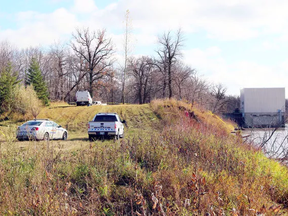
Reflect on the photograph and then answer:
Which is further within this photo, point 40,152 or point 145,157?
point 145,157

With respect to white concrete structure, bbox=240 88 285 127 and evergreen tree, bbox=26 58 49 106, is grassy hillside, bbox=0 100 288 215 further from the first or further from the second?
white concrete structure, bbox=240 88 285 127

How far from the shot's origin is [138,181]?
5.88 m

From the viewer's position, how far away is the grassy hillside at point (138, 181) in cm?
442

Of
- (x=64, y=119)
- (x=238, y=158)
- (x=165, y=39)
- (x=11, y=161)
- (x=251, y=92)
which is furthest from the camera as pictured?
(x=251, y=92)

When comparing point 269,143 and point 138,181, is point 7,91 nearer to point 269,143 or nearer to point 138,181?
point 269,143

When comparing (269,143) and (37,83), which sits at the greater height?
(37,83)

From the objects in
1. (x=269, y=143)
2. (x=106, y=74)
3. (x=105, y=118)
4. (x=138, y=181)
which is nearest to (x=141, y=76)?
(x=106, y=74)

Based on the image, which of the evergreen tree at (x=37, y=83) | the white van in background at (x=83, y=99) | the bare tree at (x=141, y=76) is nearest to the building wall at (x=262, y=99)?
the bare tree at (x=141, y=76)

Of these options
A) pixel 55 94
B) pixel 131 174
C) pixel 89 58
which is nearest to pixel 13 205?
pixel 131 174

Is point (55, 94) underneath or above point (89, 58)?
underneath

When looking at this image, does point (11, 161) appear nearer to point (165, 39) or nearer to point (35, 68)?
point (35, 68)

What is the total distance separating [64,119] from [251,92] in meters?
43.4

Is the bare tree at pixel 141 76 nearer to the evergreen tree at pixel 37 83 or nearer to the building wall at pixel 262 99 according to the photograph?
the building wall at pixel 262 99

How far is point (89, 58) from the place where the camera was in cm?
5662
